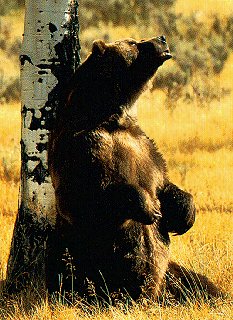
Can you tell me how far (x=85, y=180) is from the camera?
15.4 ft

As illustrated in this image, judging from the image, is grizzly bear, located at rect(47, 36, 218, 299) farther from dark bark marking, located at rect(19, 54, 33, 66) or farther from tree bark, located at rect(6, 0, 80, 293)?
dark bark marking, located at rect(19, 54, 33, 66)

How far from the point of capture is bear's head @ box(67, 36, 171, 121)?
4938mm

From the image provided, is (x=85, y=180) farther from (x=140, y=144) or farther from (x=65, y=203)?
(x=140, y=144)

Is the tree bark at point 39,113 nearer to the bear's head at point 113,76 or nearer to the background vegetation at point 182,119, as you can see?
the background vegetation at point 182,119

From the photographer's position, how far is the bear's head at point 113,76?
16.2 ft

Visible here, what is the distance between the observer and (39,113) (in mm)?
5723

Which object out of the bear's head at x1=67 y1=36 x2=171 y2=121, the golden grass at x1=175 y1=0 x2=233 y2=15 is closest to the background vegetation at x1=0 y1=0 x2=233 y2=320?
the golden grass at x1=175 y1=0 x2=233 y2=15

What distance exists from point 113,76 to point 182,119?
8.76m

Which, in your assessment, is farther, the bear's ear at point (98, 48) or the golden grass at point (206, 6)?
the golden grass at point (206, 6)

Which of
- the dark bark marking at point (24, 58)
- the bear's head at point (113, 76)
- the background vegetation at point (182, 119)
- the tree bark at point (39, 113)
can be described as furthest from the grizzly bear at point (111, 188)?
the dark bark marking at point (24, 58)

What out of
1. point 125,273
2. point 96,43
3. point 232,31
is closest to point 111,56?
point 96,43

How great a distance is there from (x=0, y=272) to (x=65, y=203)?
5.21 ft

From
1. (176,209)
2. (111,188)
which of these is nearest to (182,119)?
(176,209)

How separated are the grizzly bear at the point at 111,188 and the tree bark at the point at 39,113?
0.50 meters
